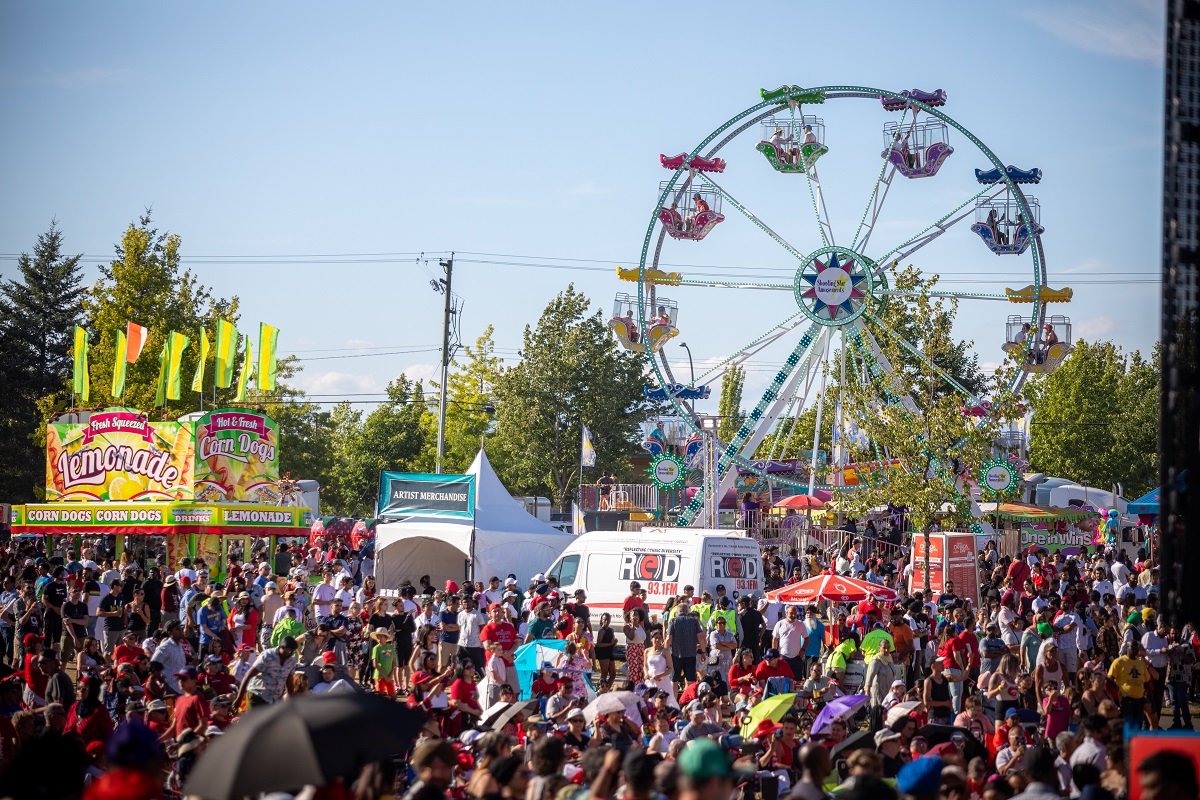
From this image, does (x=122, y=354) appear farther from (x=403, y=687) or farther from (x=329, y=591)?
(x=403, y=687)

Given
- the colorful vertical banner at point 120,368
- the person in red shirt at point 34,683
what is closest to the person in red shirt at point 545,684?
the person in red shirt at point 34,683

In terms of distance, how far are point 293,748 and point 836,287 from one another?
98.1ft

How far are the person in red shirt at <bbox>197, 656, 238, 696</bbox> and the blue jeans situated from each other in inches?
432

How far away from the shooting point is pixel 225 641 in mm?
18156

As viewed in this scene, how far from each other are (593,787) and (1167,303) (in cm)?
385

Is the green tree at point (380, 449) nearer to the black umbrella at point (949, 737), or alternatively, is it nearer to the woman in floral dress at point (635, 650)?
the woman in floral dress at point (635, 650)

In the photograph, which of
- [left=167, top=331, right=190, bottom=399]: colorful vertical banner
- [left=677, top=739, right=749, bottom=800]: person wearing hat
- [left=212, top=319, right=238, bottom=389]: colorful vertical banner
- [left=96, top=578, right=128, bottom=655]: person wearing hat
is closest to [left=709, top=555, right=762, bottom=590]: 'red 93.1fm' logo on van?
[left=96, top=578, right=128, bottom=655]: person wearing hat

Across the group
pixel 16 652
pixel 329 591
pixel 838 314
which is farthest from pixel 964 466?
pixel 16 652

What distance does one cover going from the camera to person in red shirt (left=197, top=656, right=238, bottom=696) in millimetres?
14070

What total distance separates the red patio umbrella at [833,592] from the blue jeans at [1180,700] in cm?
410

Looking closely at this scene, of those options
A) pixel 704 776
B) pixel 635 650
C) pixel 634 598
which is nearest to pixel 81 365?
pixel 634 598

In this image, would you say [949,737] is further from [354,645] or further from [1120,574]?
[1120,574]

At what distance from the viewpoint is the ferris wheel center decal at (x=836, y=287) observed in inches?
1369

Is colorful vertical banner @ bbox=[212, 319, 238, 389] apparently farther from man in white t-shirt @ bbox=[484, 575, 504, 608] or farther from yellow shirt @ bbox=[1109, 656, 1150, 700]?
yellow shirt @ bbox=[1109, 656, 1150, 700]
